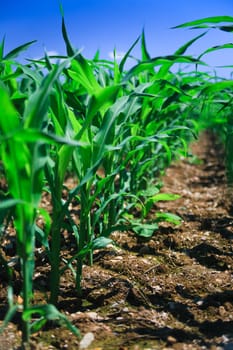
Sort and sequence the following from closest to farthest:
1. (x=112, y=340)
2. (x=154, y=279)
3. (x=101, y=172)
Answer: (x=112, y=340) → (x=154, y=279) → (x=101, y=172)

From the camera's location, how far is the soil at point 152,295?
1.36 metres

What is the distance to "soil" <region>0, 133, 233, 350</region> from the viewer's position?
4.46 ft

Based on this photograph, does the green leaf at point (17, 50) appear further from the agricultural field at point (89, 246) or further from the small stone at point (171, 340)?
the small stone at point (171, 340)

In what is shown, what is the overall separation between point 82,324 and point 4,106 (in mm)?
802

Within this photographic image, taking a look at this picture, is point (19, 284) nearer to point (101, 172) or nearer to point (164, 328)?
point (164, 328)

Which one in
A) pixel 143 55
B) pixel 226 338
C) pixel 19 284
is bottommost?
pixel 226 338

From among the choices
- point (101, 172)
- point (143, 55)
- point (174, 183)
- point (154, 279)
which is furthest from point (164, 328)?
point (101, 172)

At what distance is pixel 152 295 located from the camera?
1.67 m

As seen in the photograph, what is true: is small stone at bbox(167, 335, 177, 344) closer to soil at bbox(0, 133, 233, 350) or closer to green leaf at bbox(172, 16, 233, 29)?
soil at bbox(0, 133, 233, 350)

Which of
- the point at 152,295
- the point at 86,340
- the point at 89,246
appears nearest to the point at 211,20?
the point at 89,246

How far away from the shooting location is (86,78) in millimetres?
1577

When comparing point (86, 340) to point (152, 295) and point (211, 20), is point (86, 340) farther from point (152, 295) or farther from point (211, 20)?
point (211, 20)

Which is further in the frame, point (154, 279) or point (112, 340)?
point (154, 279)

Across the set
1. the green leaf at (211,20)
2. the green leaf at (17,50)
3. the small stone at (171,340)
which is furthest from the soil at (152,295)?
the green leaf at (211,20)
